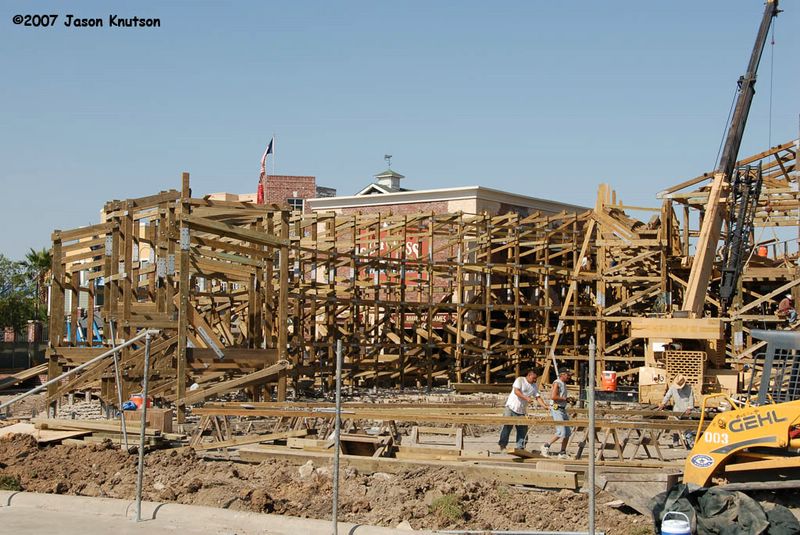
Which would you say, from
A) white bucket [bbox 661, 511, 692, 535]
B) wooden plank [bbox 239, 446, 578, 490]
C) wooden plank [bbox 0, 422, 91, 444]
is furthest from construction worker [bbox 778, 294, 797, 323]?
white bucket [bbox 661, 511, 692, 535]

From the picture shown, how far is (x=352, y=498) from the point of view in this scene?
13.1m

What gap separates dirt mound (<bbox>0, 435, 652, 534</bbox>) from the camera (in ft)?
39.5

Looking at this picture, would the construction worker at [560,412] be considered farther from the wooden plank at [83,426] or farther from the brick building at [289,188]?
the brick building at [289,188]

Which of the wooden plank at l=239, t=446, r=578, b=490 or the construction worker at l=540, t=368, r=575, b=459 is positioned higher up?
the construction worker at l=540, t=368, r=575, b=459

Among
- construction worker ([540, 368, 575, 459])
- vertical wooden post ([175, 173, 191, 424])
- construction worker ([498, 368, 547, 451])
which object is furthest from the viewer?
vertical wooden post ([175, 173, 191, 424])

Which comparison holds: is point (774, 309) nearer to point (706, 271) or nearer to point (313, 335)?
point (706, 271)

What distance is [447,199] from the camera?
4206 centimetres

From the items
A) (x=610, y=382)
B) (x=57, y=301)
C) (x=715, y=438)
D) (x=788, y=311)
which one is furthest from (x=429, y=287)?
(x=715, y=438)

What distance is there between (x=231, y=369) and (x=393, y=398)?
7.03 metres

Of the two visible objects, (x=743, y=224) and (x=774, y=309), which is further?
(x=774, y=309)

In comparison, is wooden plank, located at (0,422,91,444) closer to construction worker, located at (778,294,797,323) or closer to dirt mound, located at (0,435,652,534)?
dirt mound, located at (0,435,652,534)

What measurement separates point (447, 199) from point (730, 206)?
13.0 metres

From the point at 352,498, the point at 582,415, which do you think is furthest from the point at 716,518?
the point at 582,415

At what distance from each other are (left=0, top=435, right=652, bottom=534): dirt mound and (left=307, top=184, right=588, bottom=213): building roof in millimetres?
26080
